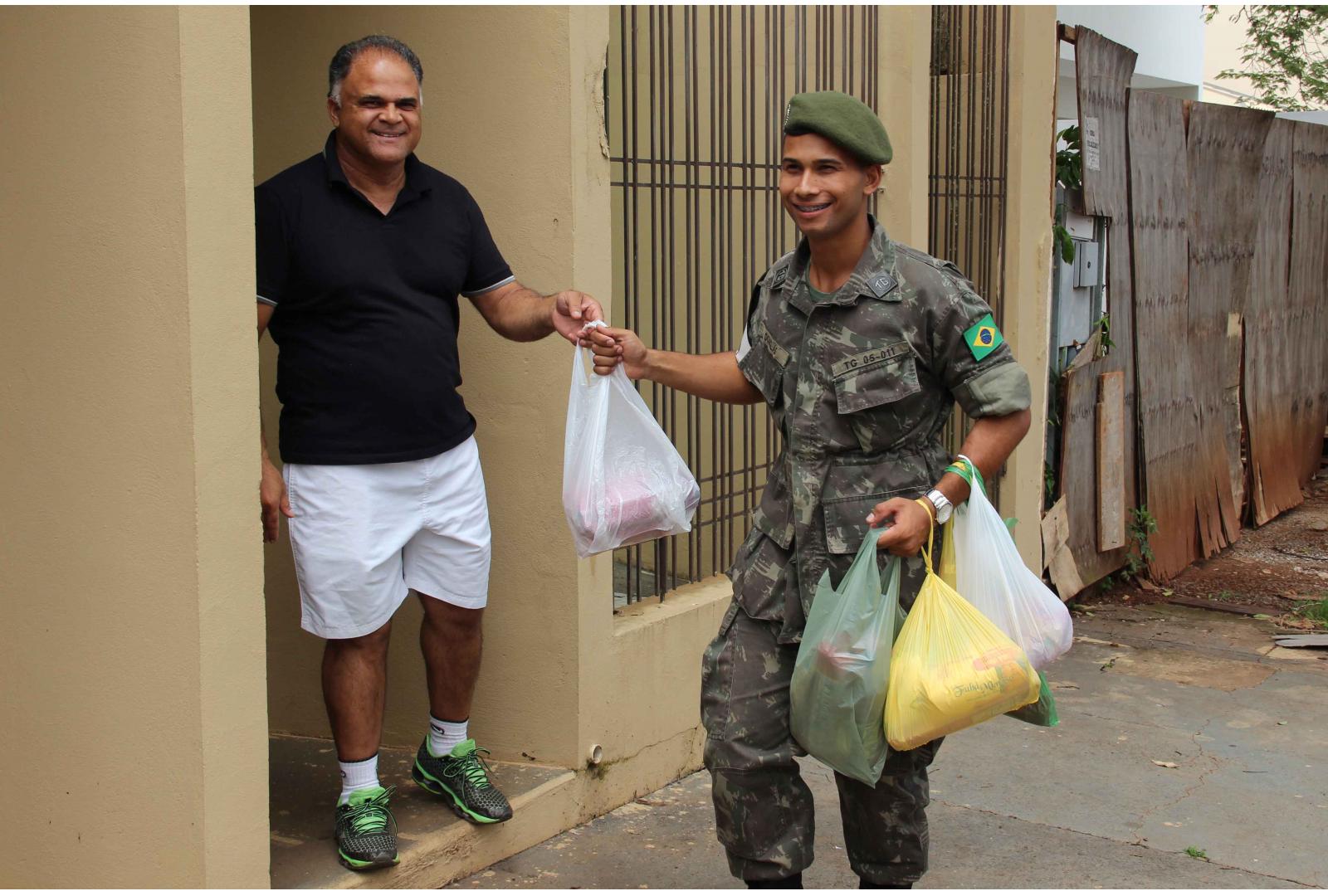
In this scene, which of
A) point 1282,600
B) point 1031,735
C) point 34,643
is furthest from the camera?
point 1282,600

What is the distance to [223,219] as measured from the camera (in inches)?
122

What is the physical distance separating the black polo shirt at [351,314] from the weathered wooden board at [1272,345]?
7.03 m

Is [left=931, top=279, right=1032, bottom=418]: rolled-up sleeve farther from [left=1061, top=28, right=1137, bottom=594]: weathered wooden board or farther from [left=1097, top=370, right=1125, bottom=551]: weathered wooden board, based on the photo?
[left=1097, top=370, right=1125, bottom=551]: weathered wooden board

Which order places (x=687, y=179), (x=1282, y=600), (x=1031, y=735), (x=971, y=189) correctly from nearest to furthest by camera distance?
(x=687, y=179) < (x=1031, y=735) < (x=971, y=189) < (x=1282, y=600)

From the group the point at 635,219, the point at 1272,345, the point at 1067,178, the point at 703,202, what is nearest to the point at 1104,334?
the point at 1067,178

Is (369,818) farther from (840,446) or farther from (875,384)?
(875,384)

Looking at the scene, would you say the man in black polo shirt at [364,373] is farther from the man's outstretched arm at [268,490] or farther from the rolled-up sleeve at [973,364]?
the rolled-up sleeve at [973,364]

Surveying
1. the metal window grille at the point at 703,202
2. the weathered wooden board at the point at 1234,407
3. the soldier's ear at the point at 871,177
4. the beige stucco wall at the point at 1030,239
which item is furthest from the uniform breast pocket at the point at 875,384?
the weathered wooden board at the point at 1234,407

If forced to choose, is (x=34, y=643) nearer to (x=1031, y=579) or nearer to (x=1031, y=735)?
(x=1031, y=579)

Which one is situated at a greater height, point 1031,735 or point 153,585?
point 153,585

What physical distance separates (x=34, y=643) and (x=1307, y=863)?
139 inches

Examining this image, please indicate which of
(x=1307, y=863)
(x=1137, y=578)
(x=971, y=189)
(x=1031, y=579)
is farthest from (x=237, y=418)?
(x=1137, y=578)

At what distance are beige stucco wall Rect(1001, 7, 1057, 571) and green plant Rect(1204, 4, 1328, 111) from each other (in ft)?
26.5

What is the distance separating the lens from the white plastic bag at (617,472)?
3.49 metres
